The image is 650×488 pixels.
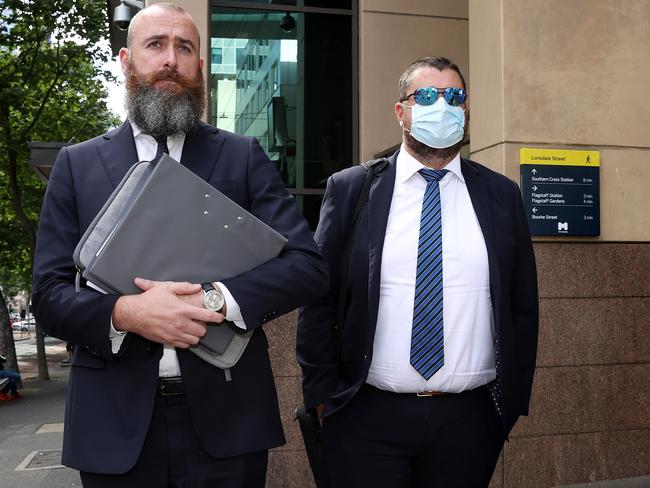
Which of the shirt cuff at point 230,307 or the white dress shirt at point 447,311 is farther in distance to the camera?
the white dress shirt at point 447,311

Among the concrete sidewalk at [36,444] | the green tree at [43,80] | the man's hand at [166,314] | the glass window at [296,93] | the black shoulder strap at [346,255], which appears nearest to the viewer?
the man's hand at [166,314]

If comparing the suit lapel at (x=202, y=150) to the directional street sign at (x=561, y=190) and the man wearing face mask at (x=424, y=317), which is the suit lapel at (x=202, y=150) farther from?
the directional street sign at (x=561, y=190)

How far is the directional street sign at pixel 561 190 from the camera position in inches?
249

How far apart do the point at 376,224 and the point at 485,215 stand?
1.38 ft

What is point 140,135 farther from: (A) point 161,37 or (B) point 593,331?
(B) point 593,331

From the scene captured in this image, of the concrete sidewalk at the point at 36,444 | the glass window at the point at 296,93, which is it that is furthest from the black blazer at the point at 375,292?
the glass window at the point at 296,93

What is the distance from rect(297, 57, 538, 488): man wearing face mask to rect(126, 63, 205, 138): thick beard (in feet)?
2.83

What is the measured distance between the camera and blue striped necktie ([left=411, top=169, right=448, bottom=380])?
2996 mm

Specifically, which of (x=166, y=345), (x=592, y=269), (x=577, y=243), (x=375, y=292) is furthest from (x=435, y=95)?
(x=592, y=269)

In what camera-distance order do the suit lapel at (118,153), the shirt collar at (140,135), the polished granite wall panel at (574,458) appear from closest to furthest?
the suit lapel at (118,153) < the shirt collar at (140,135) < the polished granite wall panel at (574,458)

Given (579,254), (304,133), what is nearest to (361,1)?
(304,133)

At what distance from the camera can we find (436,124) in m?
3.23

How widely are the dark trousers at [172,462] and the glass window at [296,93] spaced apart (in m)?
6.98

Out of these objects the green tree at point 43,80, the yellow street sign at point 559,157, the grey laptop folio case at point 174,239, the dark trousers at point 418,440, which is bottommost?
the dark trousers at point 418,440
